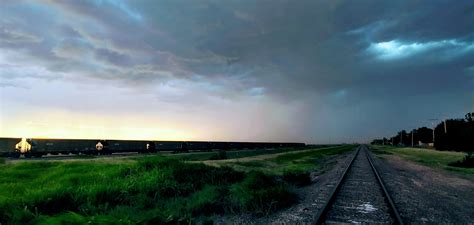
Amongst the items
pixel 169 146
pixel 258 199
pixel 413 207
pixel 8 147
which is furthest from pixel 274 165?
pixel 169 146

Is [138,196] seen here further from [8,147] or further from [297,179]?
[8,147]

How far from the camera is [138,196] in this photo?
424 inches

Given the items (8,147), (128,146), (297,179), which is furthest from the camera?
(128,146)

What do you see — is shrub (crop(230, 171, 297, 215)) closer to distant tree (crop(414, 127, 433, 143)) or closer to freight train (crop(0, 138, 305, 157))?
freight train (crop(0, 138, 305, 157))

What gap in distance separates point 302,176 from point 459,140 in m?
67.0

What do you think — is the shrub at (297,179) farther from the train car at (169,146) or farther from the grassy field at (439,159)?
the train car at (169,146)

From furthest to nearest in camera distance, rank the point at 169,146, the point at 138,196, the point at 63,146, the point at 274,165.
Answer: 1. the point at 169,146
2. the point at 63,146
3. the point at 274,165
4. the point at 138,196

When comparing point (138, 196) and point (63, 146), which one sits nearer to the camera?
point (138, 196)

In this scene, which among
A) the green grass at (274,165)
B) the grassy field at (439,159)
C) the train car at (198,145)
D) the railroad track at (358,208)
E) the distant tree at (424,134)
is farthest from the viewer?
the distant tree at (424,134)

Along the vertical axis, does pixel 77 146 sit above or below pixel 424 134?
below

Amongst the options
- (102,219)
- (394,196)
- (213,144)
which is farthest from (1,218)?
(213,144)

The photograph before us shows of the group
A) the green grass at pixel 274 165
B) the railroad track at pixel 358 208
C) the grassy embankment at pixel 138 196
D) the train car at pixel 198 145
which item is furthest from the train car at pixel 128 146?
the railroad track at pixel 358 208

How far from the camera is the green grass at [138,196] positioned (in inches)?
318

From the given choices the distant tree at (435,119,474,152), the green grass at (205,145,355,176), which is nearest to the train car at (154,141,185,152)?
the green grass at (205,145,355,176)
